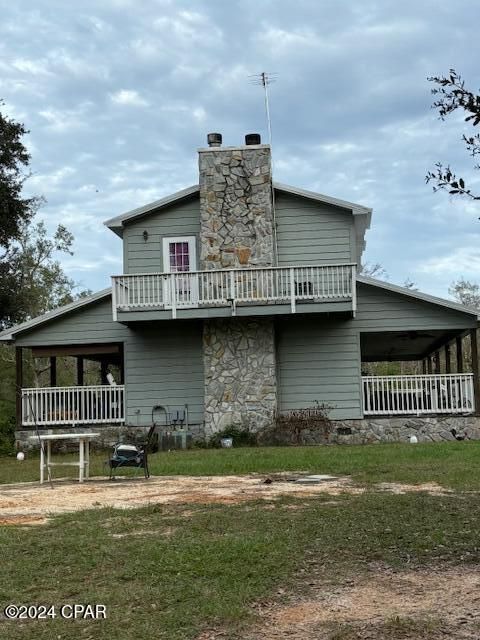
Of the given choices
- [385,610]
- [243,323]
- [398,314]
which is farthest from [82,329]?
[385,610]

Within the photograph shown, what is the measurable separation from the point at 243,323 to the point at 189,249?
100 inches

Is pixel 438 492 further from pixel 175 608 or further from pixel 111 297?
pixel 111 297

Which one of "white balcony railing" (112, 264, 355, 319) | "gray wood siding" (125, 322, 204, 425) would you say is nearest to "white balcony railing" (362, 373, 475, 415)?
"white balcony railing" (112, 264, 355, 319)

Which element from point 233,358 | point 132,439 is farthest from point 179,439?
point 233,358

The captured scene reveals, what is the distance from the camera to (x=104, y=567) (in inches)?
208

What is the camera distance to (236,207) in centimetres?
1953

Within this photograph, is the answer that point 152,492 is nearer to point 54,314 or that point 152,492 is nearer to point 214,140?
point 54,314

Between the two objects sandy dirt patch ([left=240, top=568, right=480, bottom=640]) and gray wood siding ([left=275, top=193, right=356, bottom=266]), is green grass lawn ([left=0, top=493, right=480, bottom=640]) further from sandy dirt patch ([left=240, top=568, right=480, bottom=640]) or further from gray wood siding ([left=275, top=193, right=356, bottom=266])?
gray wood siding ([left=275, top=193, right=356, bottom=266])

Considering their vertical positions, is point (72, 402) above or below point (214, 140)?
below

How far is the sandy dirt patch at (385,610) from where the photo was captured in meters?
3.94

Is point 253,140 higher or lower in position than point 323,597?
higher

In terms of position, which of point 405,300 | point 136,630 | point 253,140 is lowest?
point 136,630

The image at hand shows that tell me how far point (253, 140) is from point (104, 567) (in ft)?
53.0

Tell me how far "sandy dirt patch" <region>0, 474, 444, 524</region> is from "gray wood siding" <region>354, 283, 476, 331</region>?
358 inches
